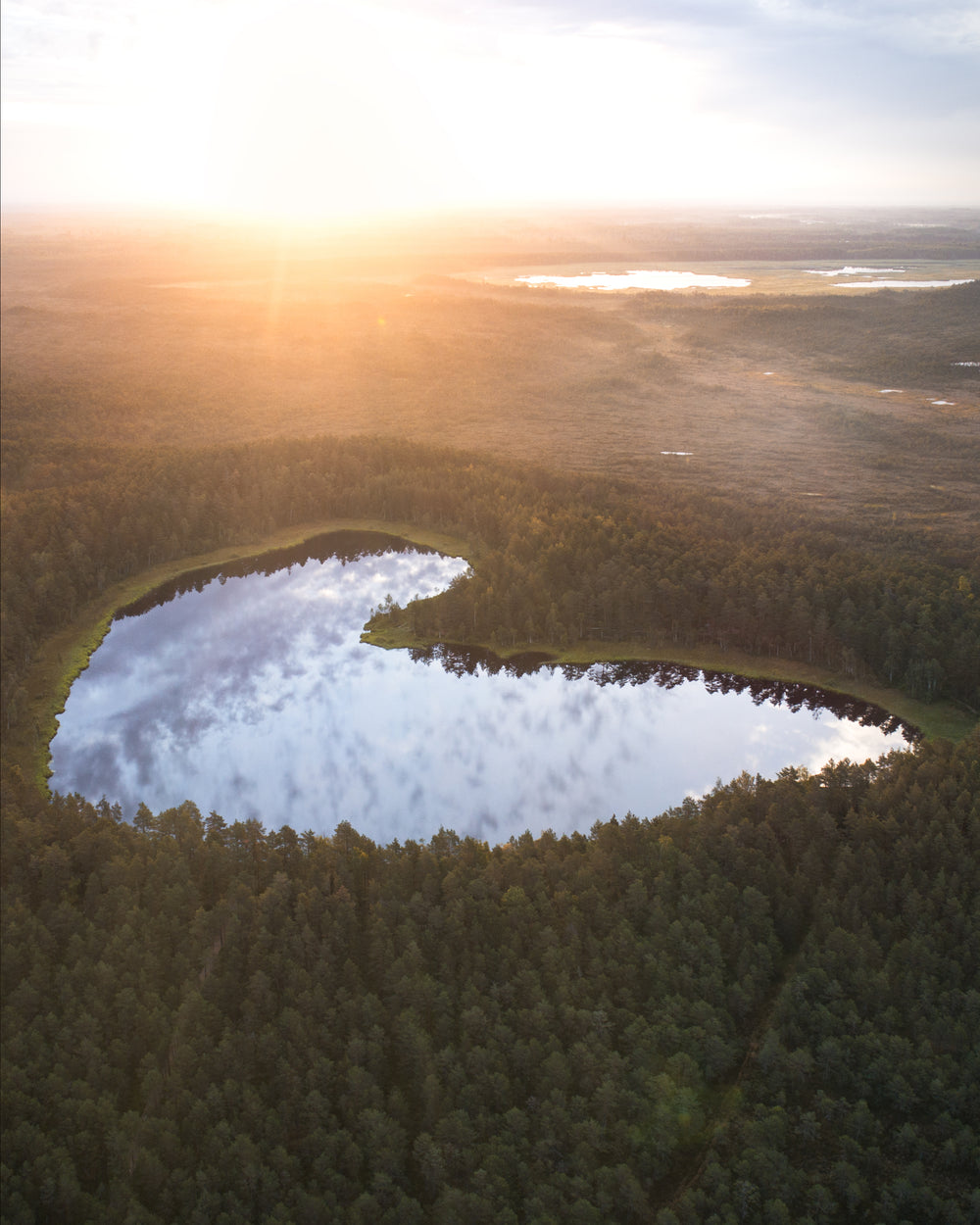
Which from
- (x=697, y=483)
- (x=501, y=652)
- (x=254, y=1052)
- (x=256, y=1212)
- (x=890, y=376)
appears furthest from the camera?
(x=890, y=376)

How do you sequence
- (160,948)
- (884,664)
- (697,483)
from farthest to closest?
1. (697,483)
2. (884,664)
3. (160,948)

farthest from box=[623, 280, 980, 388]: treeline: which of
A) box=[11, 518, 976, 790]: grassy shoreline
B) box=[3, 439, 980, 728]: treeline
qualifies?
box=[11, 518, 976, 790]: grassy shoreline

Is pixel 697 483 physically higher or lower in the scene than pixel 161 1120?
higher

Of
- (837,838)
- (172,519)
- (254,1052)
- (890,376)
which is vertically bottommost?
(254,1052)

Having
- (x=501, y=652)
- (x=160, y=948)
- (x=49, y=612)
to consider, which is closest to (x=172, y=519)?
(x=49, y=612)

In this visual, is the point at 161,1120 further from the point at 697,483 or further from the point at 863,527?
the point at 697,483

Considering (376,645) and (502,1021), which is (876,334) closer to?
(376,645)

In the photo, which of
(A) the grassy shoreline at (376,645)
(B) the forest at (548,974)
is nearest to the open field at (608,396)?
(A) the grassy shoreline at (376,645)
